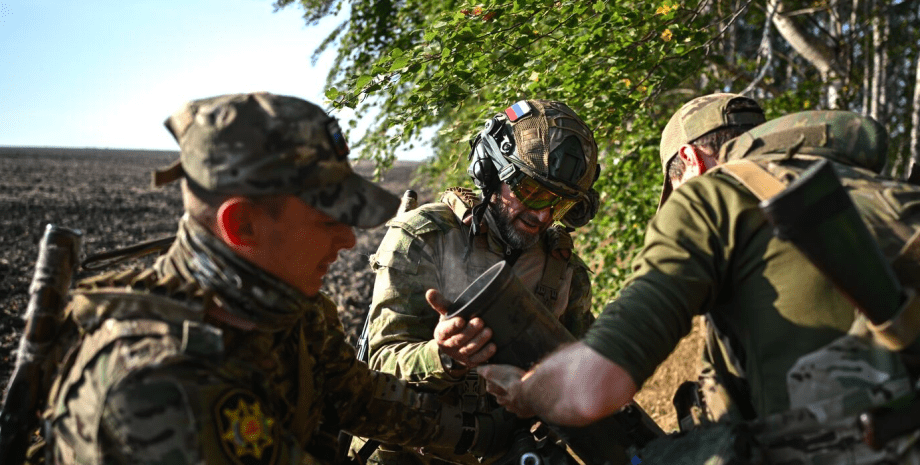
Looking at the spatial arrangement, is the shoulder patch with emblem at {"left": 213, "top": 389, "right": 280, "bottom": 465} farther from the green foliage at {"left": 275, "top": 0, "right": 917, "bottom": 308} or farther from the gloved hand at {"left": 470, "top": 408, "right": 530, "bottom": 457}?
the green foliage at {"left": 275, "top": 0, "right": 917, "bottom": 308}

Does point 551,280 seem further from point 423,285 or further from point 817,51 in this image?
point 817,51

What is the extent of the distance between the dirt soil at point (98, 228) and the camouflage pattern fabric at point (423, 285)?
571 millimetres

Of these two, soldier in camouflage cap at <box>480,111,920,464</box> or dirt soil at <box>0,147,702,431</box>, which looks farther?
dirt soil at <box>0,147,702,431</box>

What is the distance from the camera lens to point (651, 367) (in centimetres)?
231

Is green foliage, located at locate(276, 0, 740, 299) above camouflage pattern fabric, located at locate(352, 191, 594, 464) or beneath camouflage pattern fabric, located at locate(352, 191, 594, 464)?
above

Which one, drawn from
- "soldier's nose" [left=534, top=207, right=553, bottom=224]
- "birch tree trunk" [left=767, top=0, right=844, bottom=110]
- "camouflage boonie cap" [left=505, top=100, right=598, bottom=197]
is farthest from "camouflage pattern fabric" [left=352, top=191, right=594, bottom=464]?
"birch tree trunk" [left=767, top=0, right=844, bottom=110]

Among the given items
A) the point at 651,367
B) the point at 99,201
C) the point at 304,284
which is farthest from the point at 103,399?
the point at 99,201

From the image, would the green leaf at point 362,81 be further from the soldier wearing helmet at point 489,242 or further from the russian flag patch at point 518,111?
the russian flag patch at point 518,111

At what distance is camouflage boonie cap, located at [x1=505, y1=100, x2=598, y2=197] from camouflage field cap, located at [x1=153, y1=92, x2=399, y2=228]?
59.2 inches

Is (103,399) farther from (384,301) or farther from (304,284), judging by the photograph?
(384,301)

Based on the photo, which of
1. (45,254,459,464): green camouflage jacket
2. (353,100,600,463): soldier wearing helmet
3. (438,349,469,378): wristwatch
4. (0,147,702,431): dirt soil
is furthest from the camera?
(0,147,702,431): dirt soil

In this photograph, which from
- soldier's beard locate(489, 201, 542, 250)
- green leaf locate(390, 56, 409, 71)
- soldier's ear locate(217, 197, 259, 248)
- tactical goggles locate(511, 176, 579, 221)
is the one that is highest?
green leaf locate(390, 56, 409, 71)

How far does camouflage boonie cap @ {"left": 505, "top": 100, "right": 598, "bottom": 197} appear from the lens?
3.81 meters

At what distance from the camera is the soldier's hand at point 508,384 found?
8.89ft
